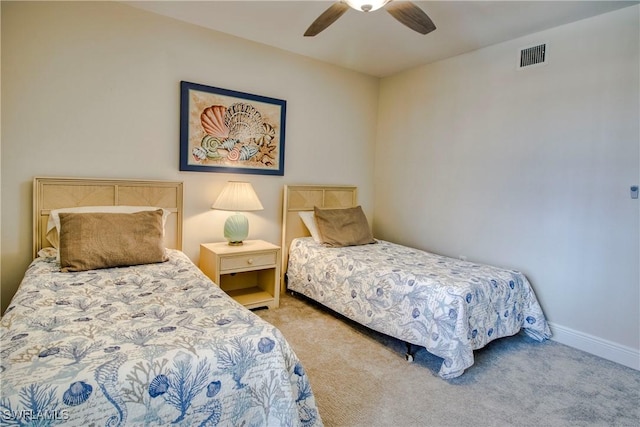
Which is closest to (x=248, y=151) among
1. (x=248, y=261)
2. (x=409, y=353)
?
(x=248, y=261)

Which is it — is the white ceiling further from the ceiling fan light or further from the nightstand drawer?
the nightstand drawer

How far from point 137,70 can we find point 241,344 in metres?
2.47

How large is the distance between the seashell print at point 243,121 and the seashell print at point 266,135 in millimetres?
33

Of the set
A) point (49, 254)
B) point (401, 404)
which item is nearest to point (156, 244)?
point (49, 254)

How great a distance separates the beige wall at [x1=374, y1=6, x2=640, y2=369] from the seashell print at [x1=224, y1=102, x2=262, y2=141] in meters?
1.74

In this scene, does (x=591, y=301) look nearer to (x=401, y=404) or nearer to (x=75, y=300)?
(x=401, y=404)

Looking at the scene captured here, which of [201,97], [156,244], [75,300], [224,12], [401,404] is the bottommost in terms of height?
[401,404]

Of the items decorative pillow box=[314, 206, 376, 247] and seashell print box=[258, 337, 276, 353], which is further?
decorative pillow box=[314, 206, 376, 247]

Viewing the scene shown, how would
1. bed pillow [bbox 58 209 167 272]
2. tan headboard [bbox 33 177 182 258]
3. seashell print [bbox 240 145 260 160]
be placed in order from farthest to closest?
seashell print [bbox 240 145 260 160], tan headboard [bbox 33 177 182 258], bed pillow [bbox 58 209 167 272]

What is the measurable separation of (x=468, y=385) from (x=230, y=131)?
2.72 m

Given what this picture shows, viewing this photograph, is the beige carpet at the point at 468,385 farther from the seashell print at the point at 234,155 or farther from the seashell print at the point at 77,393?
the seashell print at the point at 234,155

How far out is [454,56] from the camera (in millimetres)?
3432

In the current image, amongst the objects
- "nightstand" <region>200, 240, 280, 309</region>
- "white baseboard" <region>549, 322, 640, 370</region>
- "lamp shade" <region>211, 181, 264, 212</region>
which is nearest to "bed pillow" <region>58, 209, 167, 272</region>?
"nightstand" <region>200, 240, 280, 309</region>

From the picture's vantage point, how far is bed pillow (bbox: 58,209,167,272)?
2129 mm
